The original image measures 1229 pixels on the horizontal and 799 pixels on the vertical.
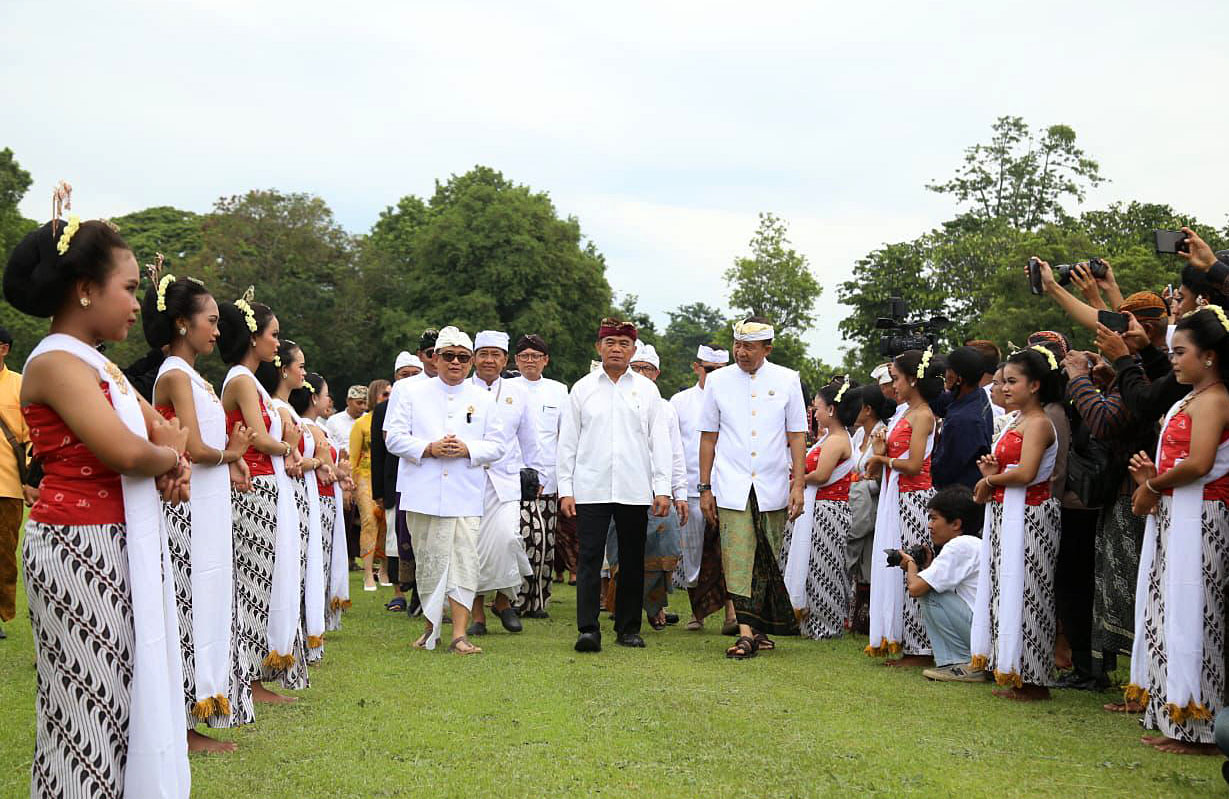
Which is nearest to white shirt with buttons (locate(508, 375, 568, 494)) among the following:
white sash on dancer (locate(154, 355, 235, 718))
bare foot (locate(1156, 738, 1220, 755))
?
white sash on dancer (locate(154, 355, 235, 718))

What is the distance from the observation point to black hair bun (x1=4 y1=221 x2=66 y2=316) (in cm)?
422

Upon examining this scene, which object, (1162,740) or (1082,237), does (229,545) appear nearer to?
(1162,740)

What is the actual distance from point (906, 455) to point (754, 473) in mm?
1186

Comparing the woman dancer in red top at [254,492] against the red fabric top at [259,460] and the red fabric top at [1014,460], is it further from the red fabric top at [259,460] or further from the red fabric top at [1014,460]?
the red fabric top at [1014,460]

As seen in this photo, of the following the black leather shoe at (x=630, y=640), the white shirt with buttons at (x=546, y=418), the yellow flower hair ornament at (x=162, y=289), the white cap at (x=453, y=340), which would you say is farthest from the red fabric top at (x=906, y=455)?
the yellow flower hair ornament at (x=162, y=289)

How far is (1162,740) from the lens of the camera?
632cm

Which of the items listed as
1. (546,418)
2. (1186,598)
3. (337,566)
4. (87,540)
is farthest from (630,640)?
(87,540)

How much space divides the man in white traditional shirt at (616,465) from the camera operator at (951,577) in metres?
2.20

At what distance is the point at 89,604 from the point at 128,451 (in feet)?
1.84

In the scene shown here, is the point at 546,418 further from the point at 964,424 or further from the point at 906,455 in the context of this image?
the point at 964,424

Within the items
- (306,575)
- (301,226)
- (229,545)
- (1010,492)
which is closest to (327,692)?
(306,575)

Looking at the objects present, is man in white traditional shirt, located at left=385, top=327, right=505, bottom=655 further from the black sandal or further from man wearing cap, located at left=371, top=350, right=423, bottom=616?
man wearing cap, located at left=371, top=350, right=423, bottom=616

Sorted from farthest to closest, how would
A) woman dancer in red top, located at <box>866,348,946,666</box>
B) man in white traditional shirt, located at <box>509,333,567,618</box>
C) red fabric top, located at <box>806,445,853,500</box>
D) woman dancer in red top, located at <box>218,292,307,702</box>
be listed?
man in white traditional shirt, located at <box>509,333,567,618</box> < red fabric top, located at <box>806,445,853,500</box> < woman dancer in red top, located at <box>866,348,946,666</box> < woman dancer in red top, located at <box>218,292,307,702</box>

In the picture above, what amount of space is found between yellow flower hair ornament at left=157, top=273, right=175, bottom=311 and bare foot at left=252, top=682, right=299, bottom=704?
99.6 inches
